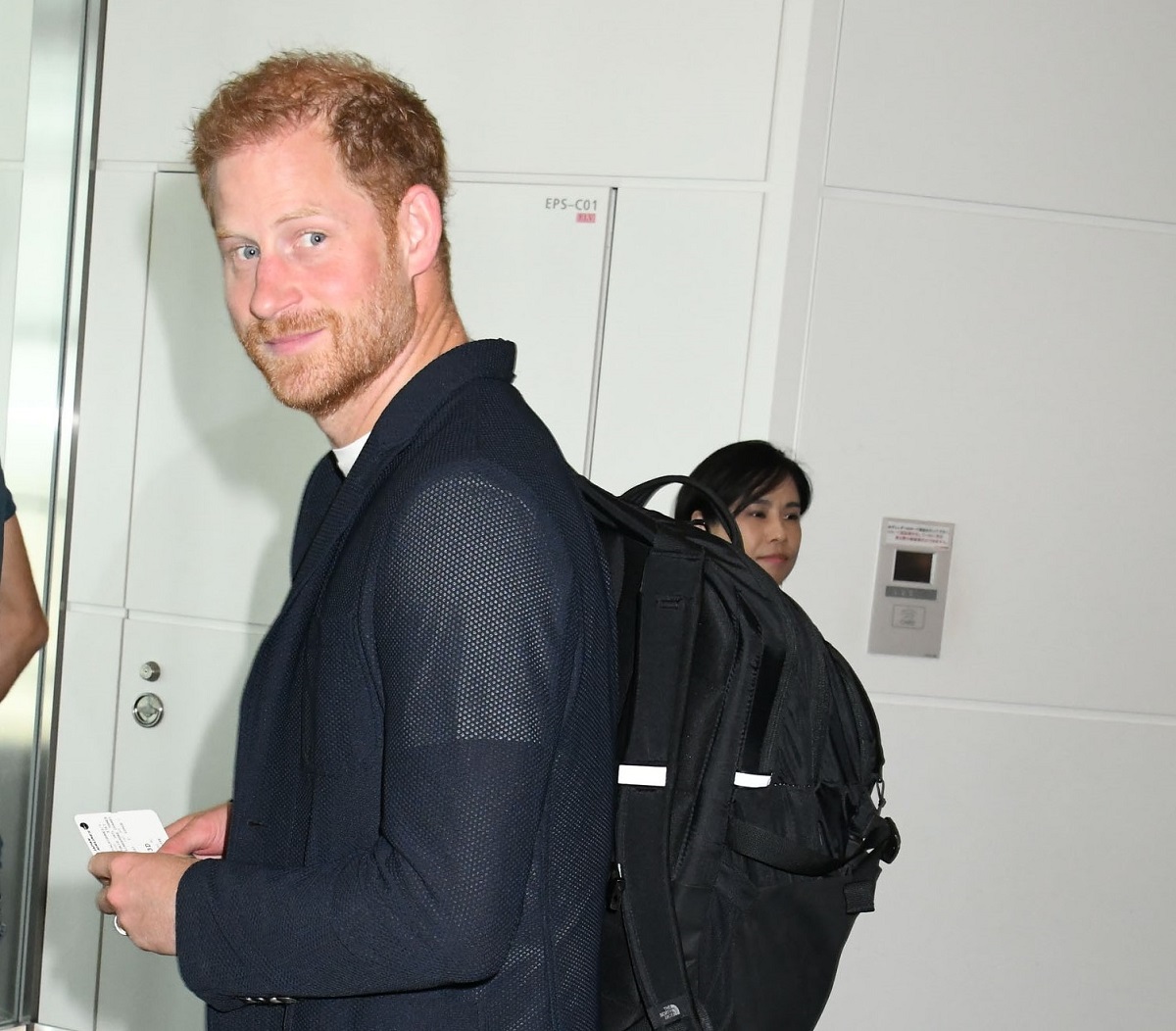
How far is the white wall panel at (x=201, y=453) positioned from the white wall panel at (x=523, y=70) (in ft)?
0.85

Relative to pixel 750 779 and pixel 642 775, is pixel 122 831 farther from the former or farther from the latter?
pixel 750 779

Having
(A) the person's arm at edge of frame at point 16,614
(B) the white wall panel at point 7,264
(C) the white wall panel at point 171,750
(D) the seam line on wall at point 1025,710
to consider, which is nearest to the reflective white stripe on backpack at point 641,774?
(A) the person's arm at edge of frame at point 16,614

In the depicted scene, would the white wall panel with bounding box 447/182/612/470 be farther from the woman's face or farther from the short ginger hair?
the short ginger hair

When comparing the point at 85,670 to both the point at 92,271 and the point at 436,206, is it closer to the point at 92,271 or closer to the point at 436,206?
the point at 92,271

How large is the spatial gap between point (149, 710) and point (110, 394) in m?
0.82

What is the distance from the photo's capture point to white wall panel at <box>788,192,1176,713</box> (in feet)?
9.64

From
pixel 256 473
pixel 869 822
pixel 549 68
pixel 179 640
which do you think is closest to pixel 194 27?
pixel 549 68

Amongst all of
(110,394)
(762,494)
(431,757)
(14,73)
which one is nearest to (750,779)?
(431,757)

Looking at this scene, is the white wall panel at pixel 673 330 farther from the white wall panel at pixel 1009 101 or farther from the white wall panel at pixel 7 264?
the white wall panel at pixel 7 264

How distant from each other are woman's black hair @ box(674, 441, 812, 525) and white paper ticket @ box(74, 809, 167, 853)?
5.02 feet

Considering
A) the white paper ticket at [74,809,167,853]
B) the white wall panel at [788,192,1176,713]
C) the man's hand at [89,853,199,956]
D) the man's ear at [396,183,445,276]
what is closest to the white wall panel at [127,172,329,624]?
the white wall panel at [788,192,1176,713]

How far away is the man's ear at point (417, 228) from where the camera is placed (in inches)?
46.9

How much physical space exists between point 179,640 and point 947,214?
213 centimetres

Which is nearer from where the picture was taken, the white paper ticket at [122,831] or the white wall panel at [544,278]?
the white paper ticket at [122,831]
